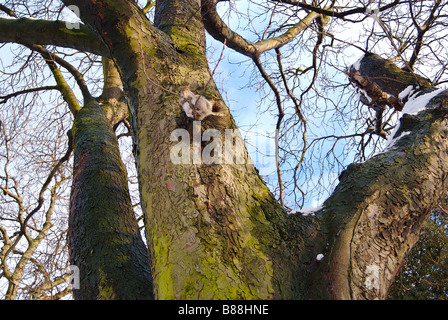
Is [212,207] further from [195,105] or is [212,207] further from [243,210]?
[195,105]

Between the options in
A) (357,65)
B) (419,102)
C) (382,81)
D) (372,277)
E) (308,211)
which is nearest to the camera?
(372,277)

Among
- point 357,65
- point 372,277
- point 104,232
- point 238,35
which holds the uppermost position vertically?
point 238,35

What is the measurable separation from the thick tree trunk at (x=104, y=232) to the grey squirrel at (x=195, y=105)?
74 cm

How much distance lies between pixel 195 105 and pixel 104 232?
81cm

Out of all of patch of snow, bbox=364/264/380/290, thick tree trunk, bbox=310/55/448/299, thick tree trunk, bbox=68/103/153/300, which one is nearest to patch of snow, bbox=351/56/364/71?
thick tree trunk, bbox=310/55/448/299

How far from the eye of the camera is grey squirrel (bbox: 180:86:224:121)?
157 cm

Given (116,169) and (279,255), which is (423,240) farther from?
(116,169)

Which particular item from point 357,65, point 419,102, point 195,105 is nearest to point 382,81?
point 357,65

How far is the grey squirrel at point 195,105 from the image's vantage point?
1570mm

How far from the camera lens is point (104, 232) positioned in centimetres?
173

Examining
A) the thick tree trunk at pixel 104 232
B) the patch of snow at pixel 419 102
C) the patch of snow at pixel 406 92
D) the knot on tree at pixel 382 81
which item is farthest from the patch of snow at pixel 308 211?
the patch of snow at pixel 406 92

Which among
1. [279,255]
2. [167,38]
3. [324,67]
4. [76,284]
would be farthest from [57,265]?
[324,67]

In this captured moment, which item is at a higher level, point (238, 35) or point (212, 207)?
point (238, 35)

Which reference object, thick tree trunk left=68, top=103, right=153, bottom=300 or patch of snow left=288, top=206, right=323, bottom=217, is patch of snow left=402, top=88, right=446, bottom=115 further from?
thick tree trunk left=68, top=103, right=153, bottom=300
